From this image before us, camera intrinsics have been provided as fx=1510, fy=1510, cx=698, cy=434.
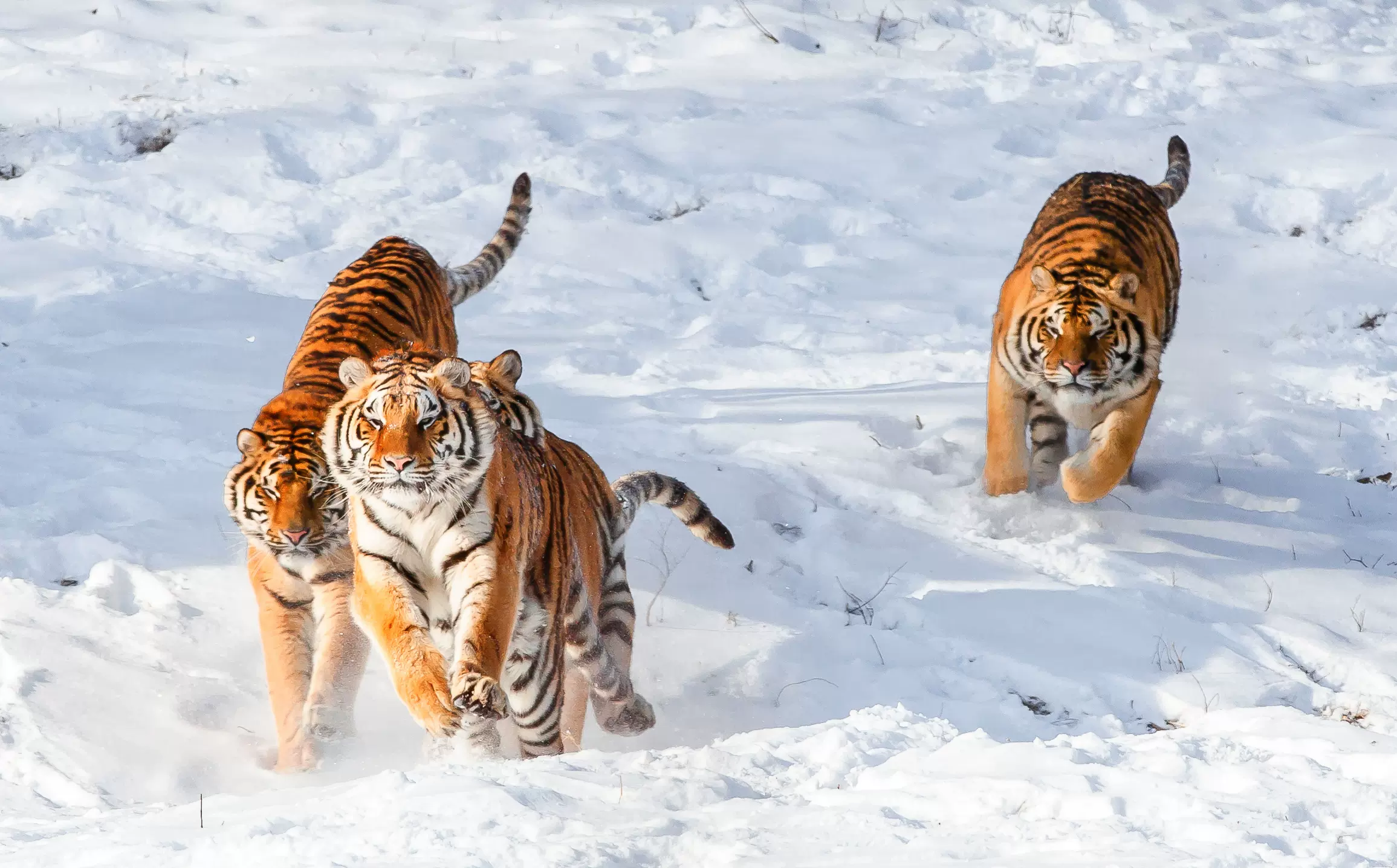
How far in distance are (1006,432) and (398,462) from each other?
286cm

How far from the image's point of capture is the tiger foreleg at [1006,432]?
5.72 metres

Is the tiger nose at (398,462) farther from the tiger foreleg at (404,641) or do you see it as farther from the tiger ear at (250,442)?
the tiger ear at (250,442)

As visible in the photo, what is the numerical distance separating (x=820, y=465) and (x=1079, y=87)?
458 cm

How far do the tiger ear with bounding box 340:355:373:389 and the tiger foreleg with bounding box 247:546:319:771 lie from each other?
0.76 meters

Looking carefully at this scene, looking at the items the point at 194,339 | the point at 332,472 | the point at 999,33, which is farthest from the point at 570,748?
the point at 999,33

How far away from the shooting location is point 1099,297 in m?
5.48

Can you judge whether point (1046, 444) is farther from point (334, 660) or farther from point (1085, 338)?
point (334, 660)

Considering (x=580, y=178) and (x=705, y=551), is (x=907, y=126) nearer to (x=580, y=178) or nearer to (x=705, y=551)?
(x=580, y=178)

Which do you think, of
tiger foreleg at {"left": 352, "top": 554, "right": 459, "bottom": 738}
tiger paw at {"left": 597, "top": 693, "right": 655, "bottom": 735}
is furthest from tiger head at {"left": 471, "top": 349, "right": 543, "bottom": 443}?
tiger paw at {"left": 597, "top": 693, "right": 655, "bottom": 735}

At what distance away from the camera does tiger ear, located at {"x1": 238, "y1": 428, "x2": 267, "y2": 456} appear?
4.17m

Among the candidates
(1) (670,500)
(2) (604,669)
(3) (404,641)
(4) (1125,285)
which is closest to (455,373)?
(3) (404,641)

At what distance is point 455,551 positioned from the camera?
12.0 ft

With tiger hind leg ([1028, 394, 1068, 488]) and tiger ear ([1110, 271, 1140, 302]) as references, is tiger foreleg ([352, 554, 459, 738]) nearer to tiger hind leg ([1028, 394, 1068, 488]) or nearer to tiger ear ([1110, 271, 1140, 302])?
tiger ear ([1110, 271, 1140, 302])

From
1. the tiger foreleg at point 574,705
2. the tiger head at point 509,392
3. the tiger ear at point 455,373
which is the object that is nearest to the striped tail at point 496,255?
the tiger head at point 509,392
